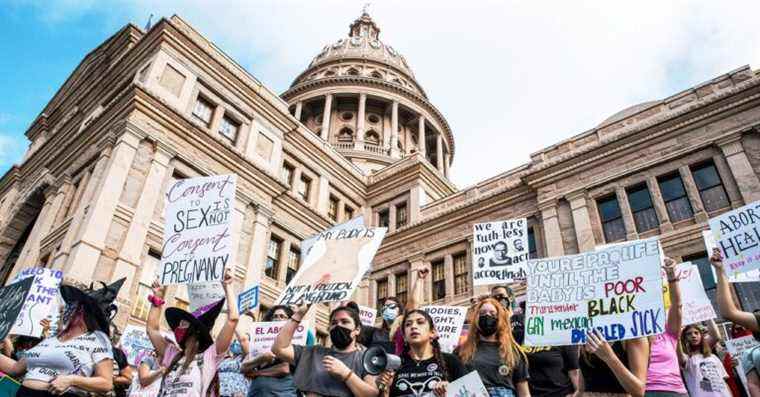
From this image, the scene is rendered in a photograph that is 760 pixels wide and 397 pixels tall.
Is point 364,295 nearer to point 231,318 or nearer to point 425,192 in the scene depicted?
point 425,192

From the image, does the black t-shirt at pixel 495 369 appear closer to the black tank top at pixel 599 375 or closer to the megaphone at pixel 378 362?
the black tank top at pixel 599 375

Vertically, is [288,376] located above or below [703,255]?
below

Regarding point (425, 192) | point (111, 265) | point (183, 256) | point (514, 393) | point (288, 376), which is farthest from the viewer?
point (425, 192)

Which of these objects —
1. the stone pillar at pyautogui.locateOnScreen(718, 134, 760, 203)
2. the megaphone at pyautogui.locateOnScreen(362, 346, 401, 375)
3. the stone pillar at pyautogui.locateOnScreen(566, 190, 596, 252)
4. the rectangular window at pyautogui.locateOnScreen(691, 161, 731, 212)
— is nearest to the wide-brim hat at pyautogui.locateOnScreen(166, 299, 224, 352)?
the megaphone at pyautogui.locateOnScreen(362, 346, 401, 375)

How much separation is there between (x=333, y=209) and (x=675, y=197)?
50.9 ft

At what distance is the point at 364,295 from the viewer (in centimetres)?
2280

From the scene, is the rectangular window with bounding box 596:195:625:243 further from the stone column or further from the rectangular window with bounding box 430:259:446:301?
the rectangular window with bounding box 430:259:446:301

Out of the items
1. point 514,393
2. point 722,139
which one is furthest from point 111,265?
point 722,139

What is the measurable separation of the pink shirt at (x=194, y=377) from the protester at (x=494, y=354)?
7.56 feet

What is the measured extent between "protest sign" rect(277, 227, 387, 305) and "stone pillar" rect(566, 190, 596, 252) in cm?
1223

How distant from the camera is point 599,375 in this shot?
164 inches

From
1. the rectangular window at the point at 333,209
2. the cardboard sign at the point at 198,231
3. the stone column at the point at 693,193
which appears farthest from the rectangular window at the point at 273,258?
the stone column at the point at 693,193

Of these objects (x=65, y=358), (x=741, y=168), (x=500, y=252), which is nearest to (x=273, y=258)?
(x=500, y=252)

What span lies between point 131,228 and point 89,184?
2.79 meters
